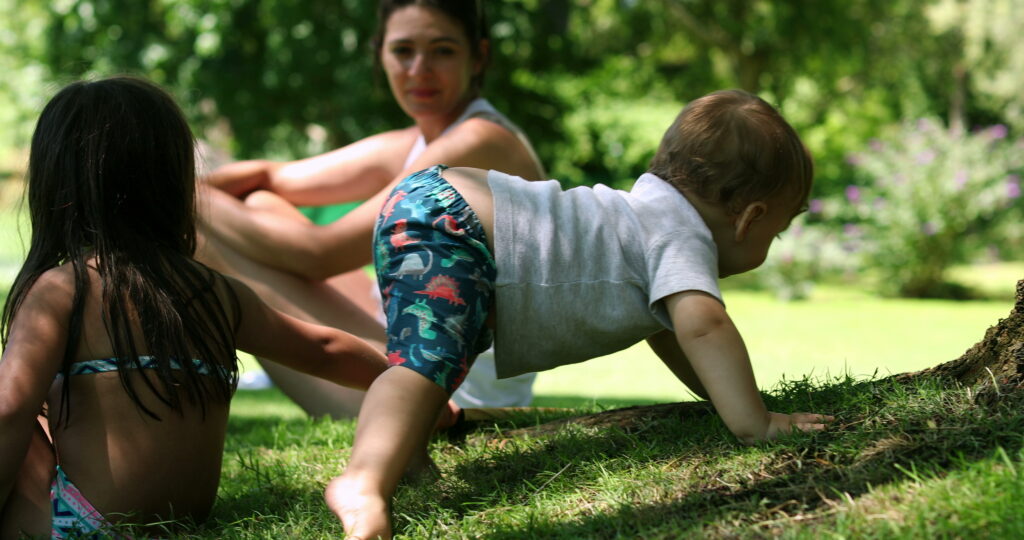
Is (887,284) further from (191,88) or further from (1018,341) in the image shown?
(1018,341)

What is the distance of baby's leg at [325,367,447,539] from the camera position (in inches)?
80.0

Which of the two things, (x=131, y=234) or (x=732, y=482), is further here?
(x=131, y=234)

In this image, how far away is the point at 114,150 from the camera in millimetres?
2348

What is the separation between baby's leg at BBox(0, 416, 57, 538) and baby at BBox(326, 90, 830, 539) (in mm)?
751

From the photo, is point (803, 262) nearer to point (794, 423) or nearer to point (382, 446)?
point (794, 423)

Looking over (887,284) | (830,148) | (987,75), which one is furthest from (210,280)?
(987,75)

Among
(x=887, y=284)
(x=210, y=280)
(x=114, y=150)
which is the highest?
(x=114, y=150)

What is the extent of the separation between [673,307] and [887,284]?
9830 millimetres

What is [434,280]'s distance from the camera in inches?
93.1

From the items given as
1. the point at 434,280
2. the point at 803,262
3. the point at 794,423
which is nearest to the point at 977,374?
the point at 794,423

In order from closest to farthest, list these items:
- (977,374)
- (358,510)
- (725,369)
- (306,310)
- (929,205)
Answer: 1. (358,510)
2. (725,369)
3. (977,374)
4. (306,310)
5. (929,205)

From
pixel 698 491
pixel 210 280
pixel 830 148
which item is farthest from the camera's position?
pixel 830 148

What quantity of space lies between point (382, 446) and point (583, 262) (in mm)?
729

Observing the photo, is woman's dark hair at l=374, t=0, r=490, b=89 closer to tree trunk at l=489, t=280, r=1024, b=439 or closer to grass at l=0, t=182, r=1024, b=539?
grass at l=0, t=182, r=1024, b=539
